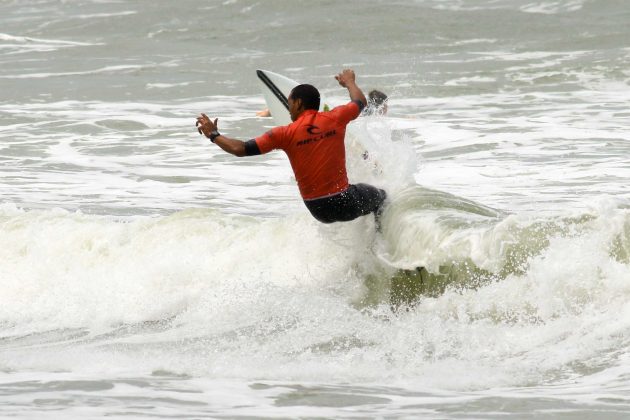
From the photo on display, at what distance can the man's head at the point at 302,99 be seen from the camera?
328 inches

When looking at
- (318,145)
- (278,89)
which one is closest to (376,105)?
(278,89)

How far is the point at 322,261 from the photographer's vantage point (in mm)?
9656

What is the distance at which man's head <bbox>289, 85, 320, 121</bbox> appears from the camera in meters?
8.32

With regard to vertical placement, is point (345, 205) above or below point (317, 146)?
below

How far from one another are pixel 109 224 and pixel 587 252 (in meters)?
5.70

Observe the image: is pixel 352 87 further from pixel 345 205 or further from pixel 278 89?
pixel 278 89

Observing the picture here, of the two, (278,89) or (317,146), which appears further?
(278,89)

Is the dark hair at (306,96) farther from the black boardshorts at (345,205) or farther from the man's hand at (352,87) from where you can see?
the black boardshorts at (345,205)

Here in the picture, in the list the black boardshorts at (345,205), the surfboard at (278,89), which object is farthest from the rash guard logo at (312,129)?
the surfboard at (278,89)

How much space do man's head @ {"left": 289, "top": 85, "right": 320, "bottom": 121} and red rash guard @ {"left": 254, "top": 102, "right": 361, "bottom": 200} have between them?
0.14ft

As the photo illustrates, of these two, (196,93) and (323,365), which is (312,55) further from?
(323,365)

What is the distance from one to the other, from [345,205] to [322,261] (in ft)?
3.49

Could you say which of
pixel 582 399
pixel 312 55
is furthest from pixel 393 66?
pixel 582 399

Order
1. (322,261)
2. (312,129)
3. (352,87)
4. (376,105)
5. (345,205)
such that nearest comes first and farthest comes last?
(312,129) < (352,87) < (345,205) < (322,261) < (376,105)
